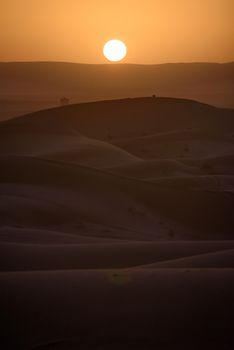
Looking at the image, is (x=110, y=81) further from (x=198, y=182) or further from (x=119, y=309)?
(x=119, y=309)

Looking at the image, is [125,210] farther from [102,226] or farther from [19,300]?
[19,300]

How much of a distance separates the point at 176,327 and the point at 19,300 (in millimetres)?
868

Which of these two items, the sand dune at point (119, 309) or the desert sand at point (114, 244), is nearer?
the sand dune at point (119, 309)

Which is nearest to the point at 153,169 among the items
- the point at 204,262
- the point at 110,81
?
the point at 204,262

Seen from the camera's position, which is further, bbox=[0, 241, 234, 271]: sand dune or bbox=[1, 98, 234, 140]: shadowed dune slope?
bbox=[1, 98, 234, 140]: shadowed dune slope

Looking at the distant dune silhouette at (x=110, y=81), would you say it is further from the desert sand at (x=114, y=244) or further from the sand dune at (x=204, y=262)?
the sand dune at (x=204, y=262)

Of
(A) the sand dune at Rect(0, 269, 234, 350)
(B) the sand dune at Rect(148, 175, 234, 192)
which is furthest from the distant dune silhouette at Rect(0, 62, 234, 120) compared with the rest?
(A) the sand dune at Rect(0, 269, 234, 350)

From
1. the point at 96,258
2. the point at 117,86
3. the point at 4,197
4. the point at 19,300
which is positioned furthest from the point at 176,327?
the point at 117,86

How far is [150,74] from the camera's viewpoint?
58.4 m

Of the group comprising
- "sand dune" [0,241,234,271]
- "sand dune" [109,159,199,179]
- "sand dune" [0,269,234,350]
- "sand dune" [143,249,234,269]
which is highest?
"sand dune" [109,159,199,179]

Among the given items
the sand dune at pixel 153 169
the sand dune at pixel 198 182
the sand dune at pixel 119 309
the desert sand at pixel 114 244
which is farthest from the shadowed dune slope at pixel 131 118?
the sand dune at pixel 119 309

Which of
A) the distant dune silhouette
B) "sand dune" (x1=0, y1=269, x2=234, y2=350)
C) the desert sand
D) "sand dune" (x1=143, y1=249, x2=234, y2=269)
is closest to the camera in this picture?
"sand dune" (x1=0, y1=269, x2=234, y2=350)

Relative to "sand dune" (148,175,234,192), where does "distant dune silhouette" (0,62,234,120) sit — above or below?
above

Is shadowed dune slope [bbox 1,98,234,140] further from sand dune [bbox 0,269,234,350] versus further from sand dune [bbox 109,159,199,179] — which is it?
sand dune [bbox 0,269,234,350]
